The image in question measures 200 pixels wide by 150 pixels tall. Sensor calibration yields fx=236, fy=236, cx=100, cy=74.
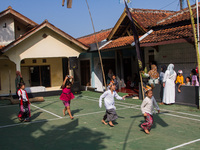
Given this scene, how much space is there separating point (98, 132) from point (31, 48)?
1121cm

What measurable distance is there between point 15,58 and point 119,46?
23.5 ft

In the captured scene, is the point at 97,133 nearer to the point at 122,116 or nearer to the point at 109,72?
the point at 122,116

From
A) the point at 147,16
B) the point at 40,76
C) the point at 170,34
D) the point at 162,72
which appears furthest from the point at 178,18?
the point at 40,76

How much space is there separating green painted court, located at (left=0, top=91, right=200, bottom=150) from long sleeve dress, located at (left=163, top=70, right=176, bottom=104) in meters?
1.29

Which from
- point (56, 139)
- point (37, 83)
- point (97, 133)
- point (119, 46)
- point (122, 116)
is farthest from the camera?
point (37, 83)

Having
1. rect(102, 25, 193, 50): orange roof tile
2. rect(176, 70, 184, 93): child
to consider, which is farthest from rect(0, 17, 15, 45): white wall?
rect(176, 70, 184, 93): child

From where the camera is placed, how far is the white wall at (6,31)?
17422 millimetres

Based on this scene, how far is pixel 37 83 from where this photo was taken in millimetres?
19516

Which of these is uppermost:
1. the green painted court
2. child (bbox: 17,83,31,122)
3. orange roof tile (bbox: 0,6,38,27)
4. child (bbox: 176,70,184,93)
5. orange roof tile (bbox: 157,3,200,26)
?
orange roof tile (bbox: 0,6,38,27)

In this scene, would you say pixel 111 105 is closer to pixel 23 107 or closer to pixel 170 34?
pixel 23 107

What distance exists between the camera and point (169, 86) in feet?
38.0

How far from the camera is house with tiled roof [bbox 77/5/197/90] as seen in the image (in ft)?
42.3

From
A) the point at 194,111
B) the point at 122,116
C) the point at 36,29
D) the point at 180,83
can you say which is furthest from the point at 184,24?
the point at 36,29

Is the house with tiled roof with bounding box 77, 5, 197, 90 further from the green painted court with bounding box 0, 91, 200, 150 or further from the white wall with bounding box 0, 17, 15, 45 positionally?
the white wall with bounding box 0, 17, 15, 45
